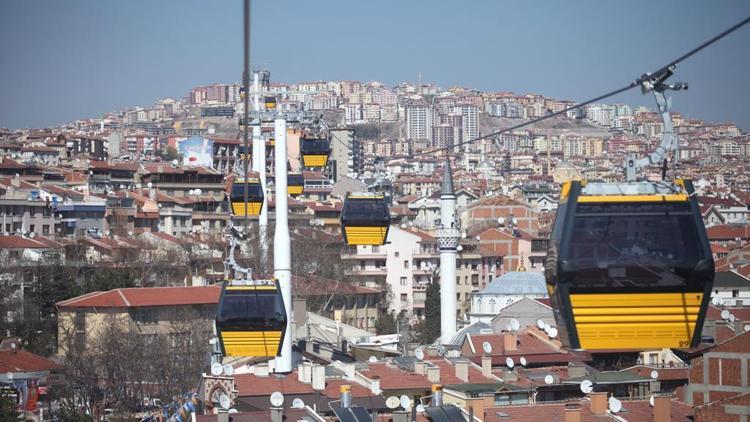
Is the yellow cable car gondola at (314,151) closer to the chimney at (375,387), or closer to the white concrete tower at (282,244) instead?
the white concrete tower at (282,244)

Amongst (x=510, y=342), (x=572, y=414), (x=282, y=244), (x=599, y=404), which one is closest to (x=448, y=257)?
(x=510, y=342)

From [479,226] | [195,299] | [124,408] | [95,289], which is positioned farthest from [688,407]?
[479,226]

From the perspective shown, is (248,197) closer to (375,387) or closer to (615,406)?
(375,387)

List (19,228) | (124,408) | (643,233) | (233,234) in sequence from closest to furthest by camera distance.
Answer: (643,233)
(233,234)
(124,408)
(19,228)

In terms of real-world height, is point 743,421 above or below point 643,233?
below

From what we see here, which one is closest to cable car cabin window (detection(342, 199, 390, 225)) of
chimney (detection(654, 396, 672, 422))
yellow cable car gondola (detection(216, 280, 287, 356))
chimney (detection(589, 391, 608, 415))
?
chimney (detection(589, 391, 608, 415))

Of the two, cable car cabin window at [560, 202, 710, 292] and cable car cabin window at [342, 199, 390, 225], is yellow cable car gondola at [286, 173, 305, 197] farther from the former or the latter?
cable car cabin window at [560, 202, 710, 292]

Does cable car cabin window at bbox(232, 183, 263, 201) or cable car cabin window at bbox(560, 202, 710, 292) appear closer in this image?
cable car cabin window at bbox(560, 202, 710, 292)

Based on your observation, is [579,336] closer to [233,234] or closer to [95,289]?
[233,234]
